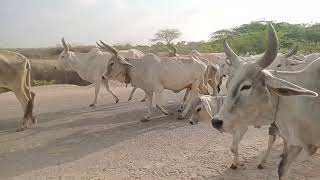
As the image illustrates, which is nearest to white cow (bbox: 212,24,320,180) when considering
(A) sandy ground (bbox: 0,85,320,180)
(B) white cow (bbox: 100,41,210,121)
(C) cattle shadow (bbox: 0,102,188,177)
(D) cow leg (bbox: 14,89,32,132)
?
(A) sandy ground (bbox: 0,85,320,180)

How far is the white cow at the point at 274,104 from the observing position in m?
5.01

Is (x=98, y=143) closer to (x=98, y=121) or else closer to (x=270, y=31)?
(x=98, y=121)

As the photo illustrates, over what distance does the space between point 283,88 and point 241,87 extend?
457 millimetres

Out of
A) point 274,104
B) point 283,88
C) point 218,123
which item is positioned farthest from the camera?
point 274,104

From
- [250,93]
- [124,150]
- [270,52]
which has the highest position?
[270,52]

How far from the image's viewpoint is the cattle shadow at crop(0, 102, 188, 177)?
867 centimetres

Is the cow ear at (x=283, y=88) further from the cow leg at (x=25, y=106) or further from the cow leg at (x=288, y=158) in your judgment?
the cow leg at (x=25, y=106)

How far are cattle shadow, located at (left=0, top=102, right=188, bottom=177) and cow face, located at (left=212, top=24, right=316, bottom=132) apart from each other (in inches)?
166

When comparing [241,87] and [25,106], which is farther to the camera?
[25,106]

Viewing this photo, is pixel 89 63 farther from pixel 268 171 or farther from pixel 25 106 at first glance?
pixel 268 171

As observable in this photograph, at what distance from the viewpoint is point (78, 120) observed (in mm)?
12398

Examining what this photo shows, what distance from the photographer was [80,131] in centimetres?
1102

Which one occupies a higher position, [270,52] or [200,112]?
[270,52]

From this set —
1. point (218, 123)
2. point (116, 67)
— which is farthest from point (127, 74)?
point (218, 123)
